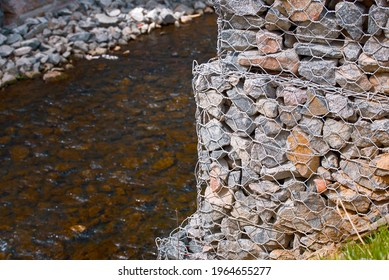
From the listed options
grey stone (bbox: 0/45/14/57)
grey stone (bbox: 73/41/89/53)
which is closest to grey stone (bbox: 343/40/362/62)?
grey stone (bbox: 73/41/89/53)

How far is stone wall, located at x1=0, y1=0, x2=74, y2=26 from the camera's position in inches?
405

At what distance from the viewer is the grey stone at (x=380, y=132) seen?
3.66m

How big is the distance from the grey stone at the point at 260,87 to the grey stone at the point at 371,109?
0.53 metres

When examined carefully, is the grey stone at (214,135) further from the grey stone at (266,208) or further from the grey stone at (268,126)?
the grey stone at (266,208)

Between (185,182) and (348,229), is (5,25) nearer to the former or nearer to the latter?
(185,182)

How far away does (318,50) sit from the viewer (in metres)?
3.77

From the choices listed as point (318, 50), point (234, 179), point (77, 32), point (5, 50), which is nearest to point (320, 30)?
point (318, 50)

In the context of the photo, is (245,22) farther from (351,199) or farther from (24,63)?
(24,63)

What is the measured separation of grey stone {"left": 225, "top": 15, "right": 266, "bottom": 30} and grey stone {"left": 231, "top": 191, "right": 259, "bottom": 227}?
1.04 m

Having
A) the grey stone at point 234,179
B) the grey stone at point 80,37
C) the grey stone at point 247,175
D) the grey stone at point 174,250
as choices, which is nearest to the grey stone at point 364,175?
the grey stone at point 247,175

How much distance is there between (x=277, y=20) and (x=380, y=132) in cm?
87

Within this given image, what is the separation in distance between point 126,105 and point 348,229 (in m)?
4.51

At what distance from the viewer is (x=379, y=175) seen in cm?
378
